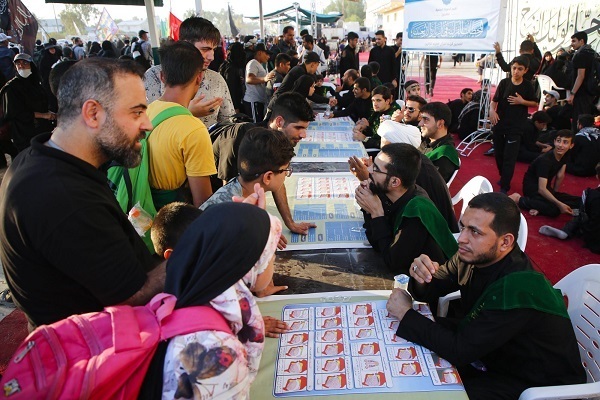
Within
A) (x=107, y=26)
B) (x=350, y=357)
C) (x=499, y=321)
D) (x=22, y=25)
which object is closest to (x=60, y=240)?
(x=350, y=357)

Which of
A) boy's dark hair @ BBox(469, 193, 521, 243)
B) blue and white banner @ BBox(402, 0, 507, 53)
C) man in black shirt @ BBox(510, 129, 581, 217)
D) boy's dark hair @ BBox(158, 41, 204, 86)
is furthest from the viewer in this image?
blue and white banner @ BBox(402, 0, 507, 53)

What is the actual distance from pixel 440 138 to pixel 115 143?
2.70 m

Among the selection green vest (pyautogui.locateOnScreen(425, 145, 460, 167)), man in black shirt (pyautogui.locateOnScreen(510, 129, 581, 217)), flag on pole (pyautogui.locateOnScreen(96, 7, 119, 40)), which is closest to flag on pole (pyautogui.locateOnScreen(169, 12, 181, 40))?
green vest (pyautogui.locateOnScreen(425, 145, 460, 167))

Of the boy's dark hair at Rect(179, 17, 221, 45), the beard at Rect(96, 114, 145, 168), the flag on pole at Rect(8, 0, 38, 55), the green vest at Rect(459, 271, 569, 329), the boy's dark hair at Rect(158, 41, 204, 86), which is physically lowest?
the green vest at Rect(459, 271, 569, 329)

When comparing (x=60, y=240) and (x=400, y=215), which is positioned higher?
(x=60, y=240)

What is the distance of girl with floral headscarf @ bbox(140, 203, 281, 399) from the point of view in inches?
29.9

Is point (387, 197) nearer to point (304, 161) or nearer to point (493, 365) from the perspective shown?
point (493, 365)

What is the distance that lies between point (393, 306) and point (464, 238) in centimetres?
42

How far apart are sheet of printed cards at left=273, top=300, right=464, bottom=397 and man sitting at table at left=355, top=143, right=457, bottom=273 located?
1.17ft

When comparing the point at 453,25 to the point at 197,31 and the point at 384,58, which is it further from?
the point at 197,31

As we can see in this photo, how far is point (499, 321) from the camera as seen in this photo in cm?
130

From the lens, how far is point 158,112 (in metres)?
1.80

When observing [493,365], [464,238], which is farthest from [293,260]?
[493,365]

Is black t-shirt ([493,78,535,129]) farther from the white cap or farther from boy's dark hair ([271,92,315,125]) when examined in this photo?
boy's dark hair ([271,92,315,125])
